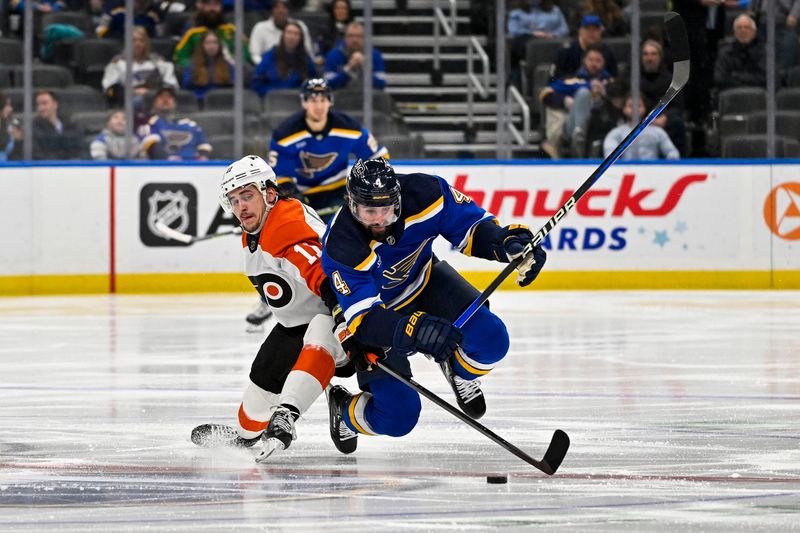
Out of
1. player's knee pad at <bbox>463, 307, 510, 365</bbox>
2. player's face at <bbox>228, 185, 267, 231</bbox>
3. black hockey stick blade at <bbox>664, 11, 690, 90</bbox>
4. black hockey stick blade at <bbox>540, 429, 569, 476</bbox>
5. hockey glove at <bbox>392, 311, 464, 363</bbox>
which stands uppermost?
black hockey stick blade at <bbox>664, 11, 690, 90</bbox>

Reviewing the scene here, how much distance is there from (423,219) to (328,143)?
12.3 ft

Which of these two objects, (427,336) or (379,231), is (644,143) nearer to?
(379,231)

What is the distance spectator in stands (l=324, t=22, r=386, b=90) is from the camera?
10.6 metres

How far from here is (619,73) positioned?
10.5m

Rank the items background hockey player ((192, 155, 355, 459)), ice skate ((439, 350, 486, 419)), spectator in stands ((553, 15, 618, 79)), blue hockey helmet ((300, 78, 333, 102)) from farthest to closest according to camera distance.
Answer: spectator in stands ((553, 15, 618, 79))
blue hockey helmet ((300, 78, 333, 102))
ice skate ((439, 350, 486, 419))
background hockey player ((192, 155, 355, 459))

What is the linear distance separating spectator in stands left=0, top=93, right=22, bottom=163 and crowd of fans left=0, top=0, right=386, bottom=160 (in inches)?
0.6

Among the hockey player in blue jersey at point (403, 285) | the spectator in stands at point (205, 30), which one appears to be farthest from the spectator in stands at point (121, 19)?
the hockey player in blue jersey at point (403, 285)

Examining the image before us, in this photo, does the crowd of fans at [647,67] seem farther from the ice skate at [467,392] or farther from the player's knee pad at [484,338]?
the player's knee pad at [484,338]

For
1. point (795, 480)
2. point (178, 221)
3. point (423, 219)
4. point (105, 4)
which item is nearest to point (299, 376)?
point (423, 219)

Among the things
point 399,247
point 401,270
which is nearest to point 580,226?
point 401,270

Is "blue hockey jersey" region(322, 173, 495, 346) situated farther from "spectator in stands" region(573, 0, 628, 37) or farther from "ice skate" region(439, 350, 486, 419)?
"spectator in stands" region(573, 0, 628, 37)

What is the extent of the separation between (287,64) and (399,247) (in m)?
6.45

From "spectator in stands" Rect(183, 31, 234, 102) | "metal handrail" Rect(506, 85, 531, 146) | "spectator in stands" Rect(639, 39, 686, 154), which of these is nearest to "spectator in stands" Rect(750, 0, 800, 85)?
"spectator in stands" Rect(639, 39, 686, 154)

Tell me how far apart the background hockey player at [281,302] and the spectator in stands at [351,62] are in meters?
6.21
